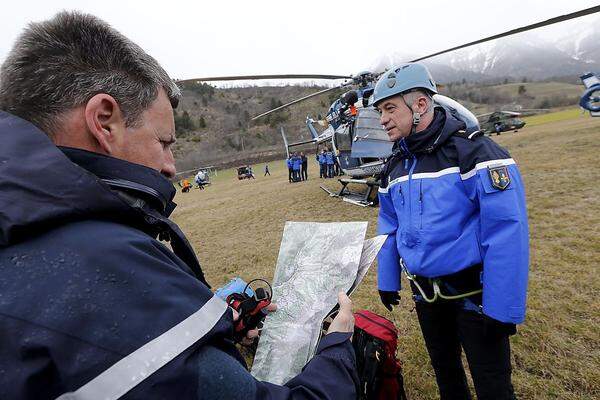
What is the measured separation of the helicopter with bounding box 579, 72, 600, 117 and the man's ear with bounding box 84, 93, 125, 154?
57.7ft

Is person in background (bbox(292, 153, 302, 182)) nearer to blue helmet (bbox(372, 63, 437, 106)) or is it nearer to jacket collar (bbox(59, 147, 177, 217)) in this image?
blue helmet (bbox(372, 63, 437, 106))

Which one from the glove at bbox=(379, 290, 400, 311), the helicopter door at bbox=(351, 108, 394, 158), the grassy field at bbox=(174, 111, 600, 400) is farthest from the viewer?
the helicopter door at bbox=(351, 108, 394, 158)

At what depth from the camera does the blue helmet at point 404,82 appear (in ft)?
7.34

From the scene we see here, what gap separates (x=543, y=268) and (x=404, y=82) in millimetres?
3649

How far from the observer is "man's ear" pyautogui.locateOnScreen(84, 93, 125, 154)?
0.87 meters

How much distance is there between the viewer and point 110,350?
0.62 meters

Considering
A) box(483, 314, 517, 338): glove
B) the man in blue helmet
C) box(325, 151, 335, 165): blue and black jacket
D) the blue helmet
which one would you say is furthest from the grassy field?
box(325, 151, 335, 165): blue and black jacket

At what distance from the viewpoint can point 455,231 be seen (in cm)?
190

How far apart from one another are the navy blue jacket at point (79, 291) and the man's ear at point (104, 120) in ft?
0.27

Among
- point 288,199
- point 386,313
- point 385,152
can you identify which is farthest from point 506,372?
point 288,199

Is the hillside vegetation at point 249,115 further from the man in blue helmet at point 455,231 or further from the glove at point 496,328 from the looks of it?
the glove at point 496,328

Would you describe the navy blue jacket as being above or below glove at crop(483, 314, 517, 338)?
above

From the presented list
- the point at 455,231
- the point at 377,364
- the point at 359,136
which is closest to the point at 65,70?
the point at 455,231

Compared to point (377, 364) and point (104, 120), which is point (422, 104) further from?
point (104, 120)
